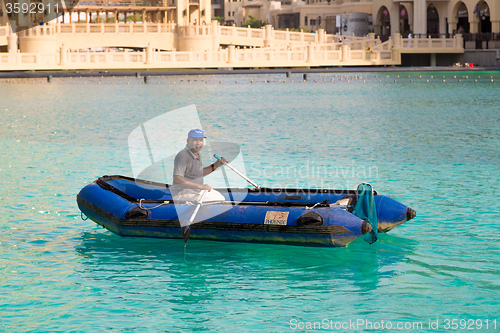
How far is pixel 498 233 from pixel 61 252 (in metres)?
6.74

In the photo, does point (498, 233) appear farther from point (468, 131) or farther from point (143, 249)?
point (468, 131)

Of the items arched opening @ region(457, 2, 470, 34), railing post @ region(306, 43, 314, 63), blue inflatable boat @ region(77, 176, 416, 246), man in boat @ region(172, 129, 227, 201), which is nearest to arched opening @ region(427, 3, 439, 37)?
arched opening @ region(457, 2, 470, 34)

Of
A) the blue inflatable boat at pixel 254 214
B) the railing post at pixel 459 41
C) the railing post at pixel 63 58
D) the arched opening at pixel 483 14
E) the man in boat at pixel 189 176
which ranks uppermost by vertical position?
the arched opening at pixel 483 14

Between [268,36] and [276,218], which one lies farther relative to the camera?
[268,36]

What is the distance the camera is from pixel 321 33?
78.1 meters

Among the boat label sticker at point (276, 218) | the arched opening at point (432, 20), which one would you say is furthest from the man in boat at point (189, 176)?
the arched opening at point (432, 20)

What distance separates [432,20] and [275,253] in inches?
2824

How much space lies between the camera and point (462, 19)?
77.6m

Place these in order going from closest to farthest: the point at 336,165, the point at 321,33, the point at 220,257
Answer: the point at 220,257 → the point at 336,165 → the point at 321,33

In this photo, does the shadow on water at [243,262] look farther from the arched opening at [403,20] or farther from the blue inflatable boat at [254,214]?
the arched opening at [403,20]

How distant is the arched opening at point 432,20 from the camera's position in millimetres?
78800

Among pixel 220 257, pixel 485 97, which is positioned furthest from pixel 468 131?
pixel 220 257

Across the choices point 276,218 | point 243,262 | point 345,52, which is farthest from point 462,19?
point 276,218

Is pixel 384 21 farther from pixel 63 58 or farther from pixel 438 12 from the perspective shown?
pixel 63 58
